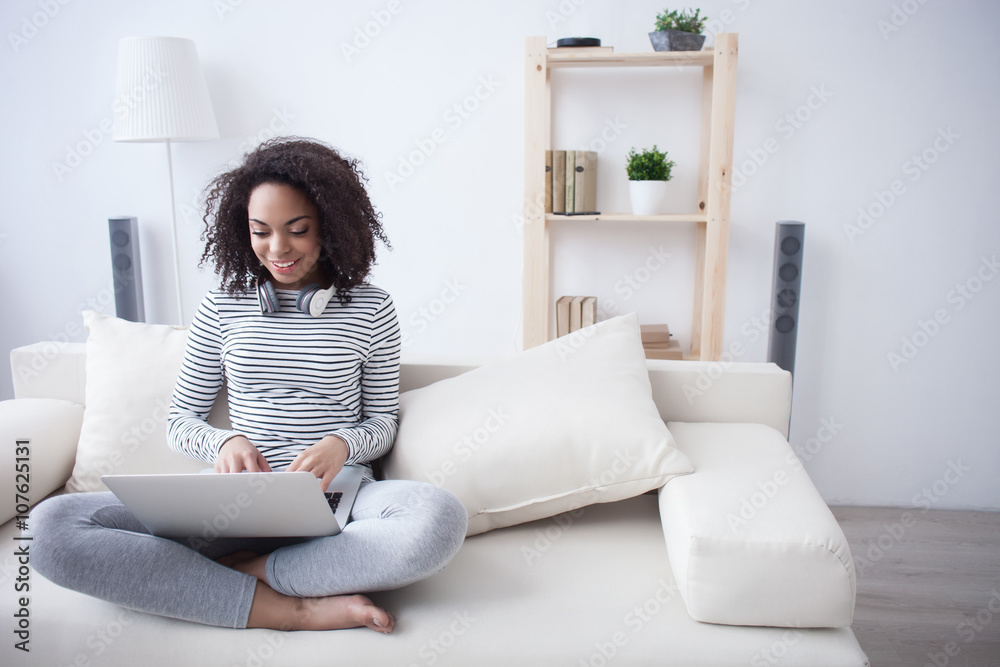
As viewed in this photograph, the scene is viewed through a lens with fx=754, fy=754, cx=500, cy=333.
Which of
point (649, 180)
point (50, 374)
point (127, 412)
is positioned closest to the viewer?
point (127, 412)

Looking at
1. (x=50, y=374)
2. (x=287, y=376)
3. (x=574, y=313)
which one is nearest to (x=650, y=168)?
(x=574, y=313)

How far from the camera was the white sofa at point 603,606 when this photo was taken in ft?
3.51

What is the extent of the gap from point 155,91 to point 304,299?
132 cm

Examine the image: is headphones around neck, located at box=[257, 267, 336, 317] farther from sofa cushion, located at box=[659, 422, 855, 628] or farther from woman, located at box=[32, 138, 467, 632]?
sofa cushion, located at box=[659, 422, 855, 628]

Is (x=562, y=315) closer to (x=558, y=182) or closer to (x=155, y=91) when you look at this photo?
(x=558, y=182)

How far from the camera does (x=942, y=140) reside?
239 cm

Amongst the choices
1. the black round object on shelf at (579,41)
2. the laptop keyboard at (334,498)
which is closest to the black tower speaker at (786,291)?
the black round object on shelf at (579,41)

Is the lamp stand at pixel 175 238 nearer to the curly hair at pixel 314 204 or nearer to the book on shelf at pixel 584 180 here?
the curly hair at pixel 314 204

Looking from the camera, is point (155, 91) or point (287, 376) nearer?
point (287, 376)

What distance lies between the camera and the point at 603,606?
1.14 metres

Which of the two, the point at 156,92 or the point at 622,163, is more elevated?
the point at 156,92

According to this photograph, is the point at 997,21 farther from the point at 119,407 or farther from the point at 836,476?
the point at 119,407

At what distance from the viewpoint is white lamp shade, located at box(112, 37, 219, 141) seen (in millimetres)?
2338

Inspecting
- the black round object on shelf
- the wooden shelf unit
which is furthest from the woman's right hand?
the black round object on shelf
